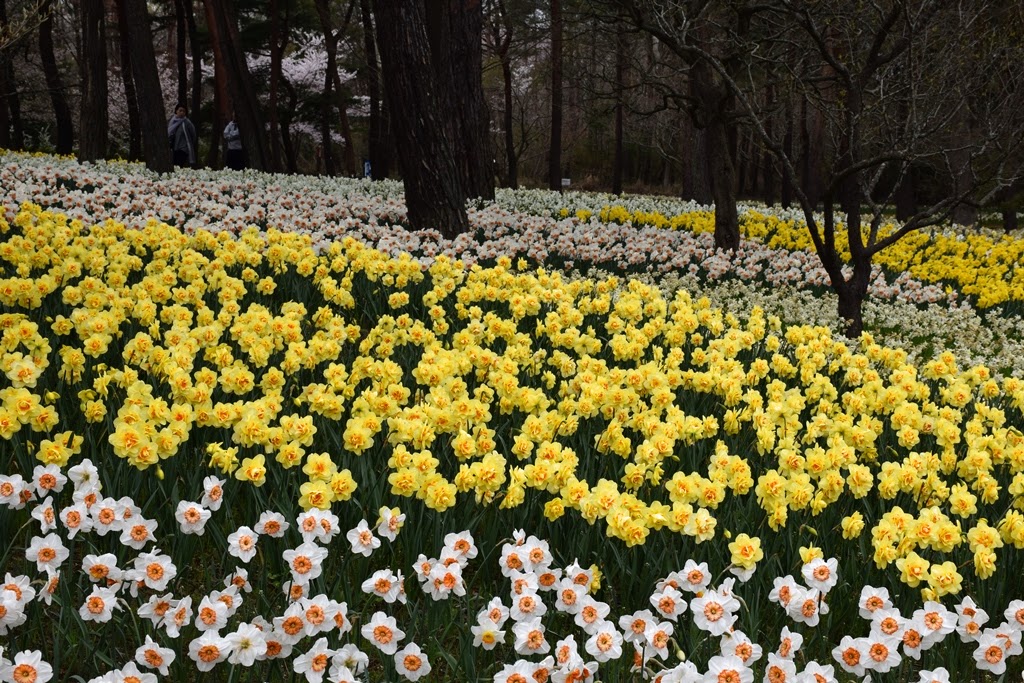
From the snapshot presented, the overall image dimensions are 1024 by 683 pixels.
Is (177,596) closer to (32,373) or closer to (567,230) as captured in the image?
(32,373)

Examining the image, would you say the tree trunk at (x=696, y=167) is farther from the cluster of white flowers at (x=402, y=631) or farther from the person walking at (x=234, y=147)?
the cluster of white flowers at (x=402, y=631)

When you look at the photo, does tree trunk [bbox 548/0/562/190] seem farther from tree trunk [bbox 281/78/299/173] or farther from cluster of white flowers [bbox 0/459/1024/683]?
cluster of white flowers [bbox 0/459/1024/683]

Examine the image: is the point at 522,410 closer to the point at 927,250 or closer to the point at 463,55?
the point at 463,55

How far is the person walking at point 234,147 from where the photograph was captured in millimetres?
20703

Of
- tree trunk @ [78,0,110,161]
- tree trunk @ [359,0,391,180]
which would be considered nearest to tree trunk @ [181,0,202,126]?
tree trunk @ [359,0,391,180]

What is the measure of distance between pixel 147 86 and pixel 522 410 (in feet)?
36.0

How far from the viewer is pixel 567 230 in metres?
10.4

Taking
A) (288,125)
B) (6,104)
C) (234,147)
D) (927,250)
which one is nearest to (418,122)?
(927,250)

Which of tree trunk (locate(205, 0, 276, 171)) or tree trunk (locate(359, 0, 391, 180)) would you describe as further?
tree trunk (locate(359, 0, 391, 180))

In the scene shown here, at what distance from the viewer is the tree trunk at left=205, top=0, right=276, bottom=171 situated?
58.2ft

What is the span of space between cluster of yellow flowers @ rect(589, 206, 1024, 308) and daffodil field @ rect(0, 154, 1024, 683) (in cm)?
522

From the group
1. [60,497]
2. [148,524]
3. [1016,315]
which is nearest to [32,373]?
[60,497]

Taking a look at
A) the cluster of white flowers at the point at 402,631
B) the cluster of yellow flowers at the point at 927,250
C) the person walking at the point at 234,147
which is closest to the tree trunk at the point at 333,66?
the person walking at the point at 234,147

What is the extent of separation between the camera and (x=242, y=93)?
17.7m
